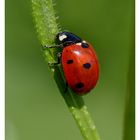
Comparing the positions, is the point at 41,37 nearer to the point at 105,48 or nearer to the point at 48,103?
the point at 48,103

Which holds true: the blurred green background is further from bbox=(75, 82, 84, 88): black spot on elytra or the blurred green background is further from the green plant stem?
the green plant stem

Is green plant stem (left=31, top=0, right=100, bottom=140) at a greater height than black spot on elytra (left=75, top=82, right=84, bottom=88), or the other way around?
green plant stem (left=31, top=0, right=100, bottom=140)

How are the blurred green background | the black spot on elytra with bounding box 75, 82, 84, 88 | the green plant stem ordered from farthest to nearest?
the blurred green background → the black spot on elytra with bounding box 75, 82, 84, 88 → the green plant stem

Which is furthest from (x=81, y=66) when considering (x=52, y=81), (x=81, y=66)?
(x=52, y=81)

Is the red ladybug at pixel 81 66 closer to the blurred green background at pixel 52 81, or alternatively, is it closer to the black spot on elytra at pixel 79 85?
the black spot on elytra at pixel 79 85

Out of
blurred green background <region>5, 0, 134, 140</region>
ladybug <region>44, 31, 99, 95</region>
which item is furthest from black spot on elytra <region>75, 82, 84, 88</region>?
blurred green background <region>5, 0, 134, 140</region>

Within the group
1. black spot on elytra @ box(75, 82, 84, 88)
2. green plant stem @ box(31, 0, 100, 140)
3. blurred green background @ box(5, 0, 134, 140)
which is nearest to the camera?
green plant stem @ box(31, 0, 100, 140)

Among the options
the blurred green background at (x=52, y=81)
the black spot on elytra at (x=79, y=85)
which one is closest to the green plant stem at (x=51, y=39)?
the black spot on elytra at (x=79, y=85)
